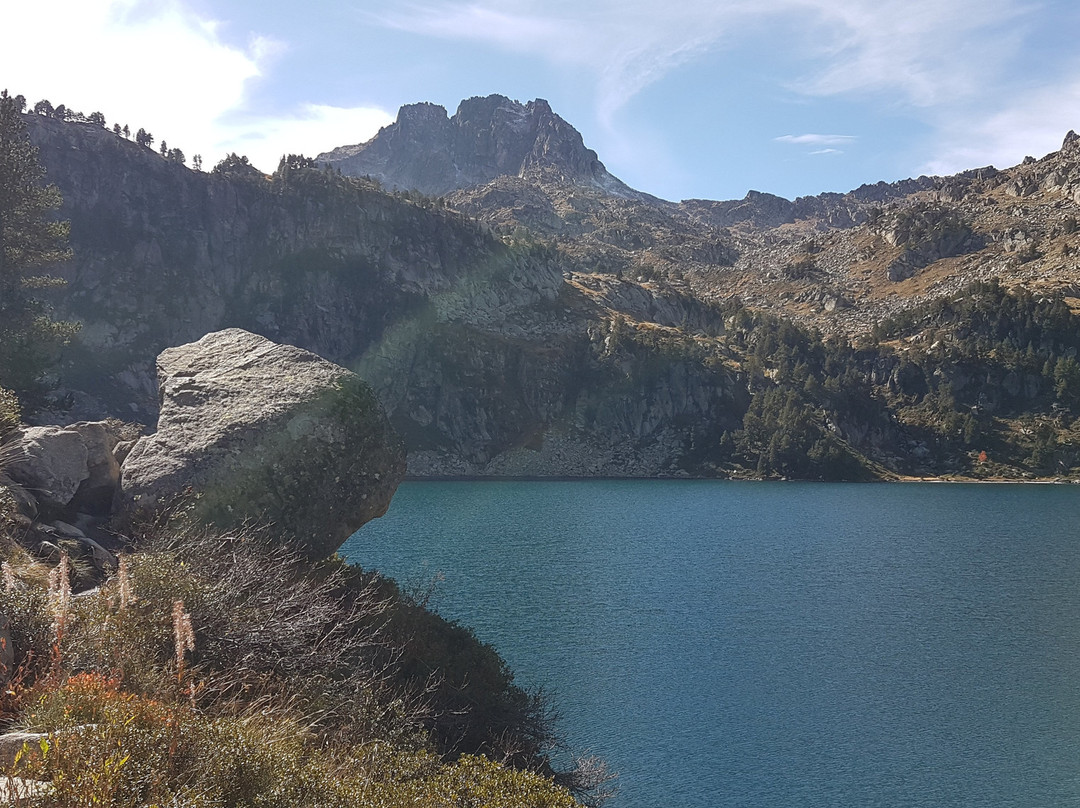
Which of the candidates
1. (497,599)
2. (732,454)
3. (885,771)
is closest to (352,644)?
(885,771)

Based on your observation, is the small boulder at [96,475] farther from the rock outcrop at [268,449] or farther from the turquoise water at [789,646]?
the turquoise water at [789,646]

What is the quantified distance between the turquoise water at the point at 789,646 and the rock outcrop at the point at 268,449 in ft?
45.2

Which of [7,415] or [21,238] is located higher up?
[21,238]

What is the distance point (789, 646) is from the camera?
3888 cm

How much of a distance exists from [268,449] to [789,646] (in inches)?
1226

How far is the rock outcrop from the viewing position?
1809 cm

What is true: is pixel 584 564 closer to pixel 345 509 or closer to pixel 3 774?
pixel 345 509

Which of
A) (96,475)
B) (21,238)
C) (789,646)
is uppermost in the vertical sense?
(21,238)

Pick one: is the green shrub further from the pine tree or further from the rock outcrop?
the pine tree

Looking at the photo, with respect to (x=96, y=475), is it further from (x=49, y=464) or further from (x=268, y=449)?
(x=268, y=449)

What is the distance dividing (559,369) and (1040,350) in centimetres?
12089

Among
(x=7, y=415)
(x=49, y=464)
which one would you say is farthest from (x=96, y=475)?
(x=7, y=415)

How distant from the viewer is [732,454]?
176625 millimetres

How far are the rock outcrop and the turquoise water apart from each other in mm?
13767
